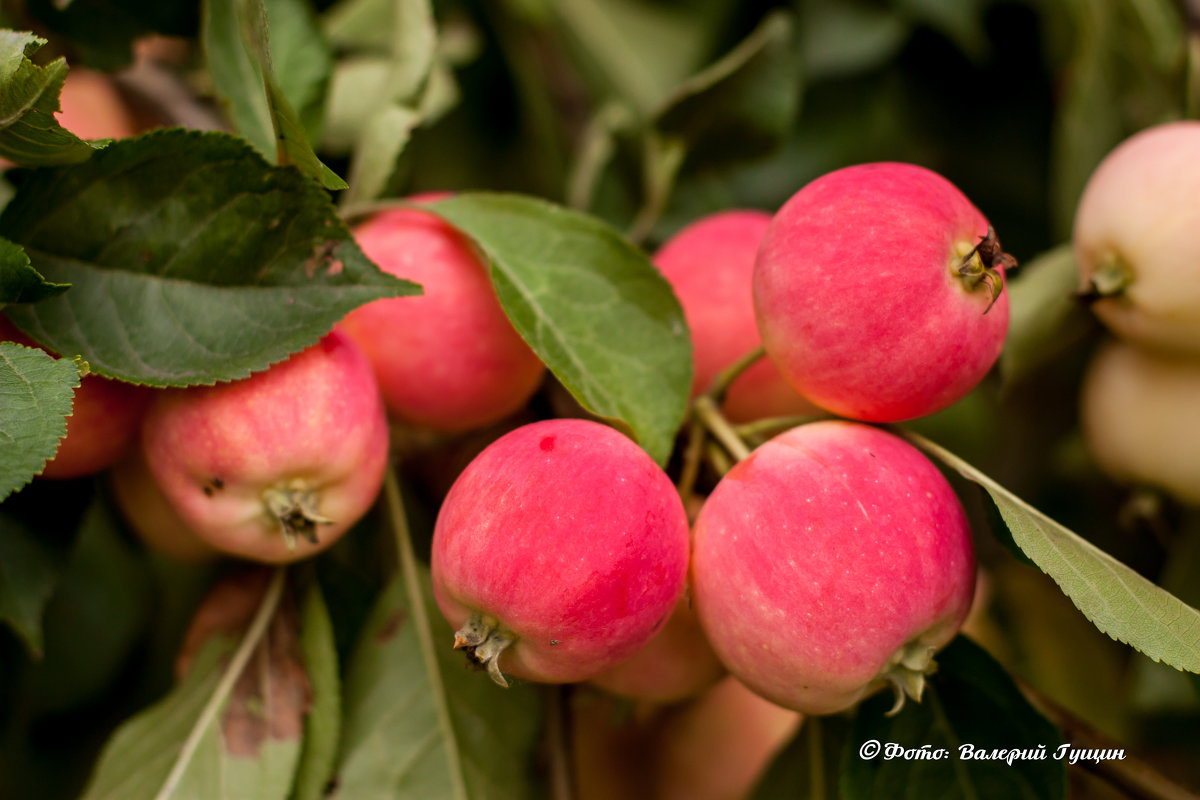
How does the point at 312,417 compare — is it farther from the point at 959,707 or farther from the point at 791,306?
the point at 959,707

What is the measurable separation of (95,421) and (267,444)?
123 mm

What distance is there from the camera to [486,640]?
1.51 ft

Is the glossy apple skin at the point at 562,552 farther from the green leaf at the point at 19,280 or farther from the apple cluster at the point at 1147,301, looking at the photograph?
the apple cluster at the point at 1147,301

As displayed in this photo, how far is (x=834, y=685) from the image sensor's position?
1.51ft

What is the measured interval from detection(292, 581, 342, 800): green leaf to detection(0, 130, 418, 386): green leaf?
229 mm

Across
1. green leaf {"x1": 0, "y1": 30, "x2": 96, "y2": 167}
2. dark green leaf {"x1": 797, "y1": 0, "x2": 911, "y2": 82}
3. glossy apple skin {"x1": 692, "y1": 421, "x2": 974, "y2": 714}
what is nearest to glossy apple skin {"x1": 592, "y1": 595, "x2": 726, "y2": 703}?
glossy apple skin {"x1": 692, "y1": 421, "x2": 974, "y2": 714}

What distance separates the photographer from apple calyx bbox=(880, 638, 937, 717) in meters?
0.47

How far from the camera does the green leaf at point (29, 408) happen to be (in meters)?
0.43

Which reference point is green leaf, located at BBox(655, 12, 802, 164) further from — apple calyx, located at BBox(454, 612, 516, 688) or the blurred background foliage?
apple calyx, located at BBox(454, 612, 516, 688)

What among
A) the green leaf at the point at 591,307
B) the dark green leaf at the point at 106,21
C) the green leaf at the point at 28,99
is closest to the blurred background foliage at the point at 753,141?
the dark green leaf at the point at 106,21

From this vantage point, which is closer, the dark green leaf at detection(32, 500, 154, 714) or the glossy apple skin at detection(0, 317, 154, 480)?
the glossy apple skin at detection(0, 317, 154, 480)

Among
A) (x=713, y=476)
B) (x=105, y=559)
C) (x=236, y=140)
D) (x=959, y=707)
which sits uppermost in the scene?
(x=236, y=140)

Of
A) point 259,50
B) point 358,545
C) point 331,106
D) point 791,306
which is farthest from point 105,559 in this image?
point 791,306

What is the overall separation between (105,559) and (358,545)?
0.35m
